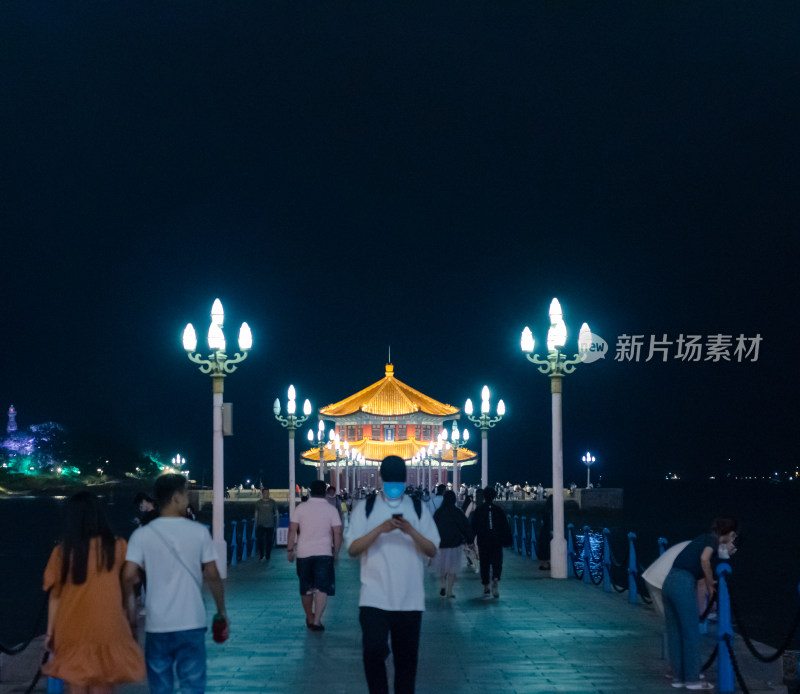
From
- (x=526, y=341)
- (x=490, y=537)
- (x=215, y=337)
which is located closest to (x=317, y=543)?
(x=490, y=537)

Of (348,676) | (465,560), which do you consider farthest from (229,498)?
(348,676)

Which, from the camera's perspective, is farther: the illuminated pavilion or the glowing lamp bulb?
the illuminated pavilion

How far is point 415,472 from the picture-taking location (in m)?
96.8

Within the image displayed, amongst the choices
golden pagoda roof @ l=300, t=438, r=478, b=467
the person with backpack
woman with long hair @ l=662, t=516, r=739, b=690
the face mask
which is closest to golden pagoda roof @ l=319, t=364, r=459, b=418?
golden pagoda roof @ l=300, t=438, r=478, b=467

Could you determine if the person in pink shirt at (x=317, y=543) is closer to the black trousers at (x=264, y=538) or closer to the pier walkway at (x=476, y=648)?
the pier walkway at (x=476, y=648)

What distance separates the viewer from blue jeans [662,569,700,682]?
9.34m

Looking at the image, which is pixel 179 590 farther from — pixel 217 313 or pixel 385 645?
pixel 217 313

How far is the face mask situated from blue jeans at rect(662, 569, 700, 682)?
3410 mm

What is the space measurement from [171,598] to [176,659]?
385 millimetres

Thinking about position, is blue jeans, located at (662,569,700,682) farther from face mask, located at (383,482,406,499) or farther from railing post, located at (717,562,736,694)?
face mask, located at (383,482,406,499)

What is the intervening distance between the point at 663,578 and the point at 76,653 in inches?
219

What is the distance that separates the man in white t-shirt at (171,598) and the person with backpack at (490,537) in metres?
10.6

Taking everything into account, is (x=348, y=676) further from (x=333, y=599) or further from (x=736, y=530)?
(x=333, y=599)

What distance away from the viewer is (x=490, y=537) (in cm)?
1697
